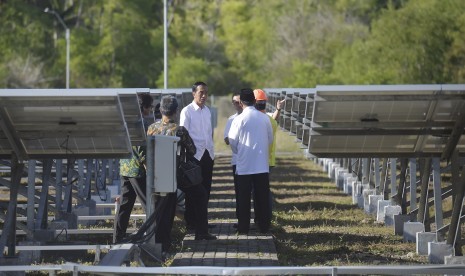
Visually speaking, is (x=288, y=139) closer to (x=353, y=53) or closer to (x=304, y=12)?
(x=353, y=53)

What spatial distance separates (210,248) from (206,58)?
95.3 metres

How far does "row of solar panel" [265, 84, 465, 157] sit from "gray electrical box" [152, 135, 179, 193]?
153 cm

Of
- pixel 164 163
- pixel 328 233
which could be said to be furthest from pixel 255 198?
pixel 164 163

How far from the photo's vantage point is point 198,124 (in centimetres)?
1869

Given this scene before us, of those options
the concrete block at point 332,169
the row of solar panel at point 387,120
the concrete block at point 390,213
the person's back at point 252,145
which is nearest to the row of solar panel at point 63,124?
the row of solar panel at point 387,120

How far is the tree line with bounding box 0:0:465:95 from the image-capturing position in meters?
85.6

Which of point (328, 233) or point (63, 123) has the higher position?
point (63, 123)

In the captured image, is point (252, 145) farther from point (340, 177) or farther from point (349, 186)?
point (340, 177)

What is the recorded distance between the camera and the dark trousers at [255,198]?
18.2m

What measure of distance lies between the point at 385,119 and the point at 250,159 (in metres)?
3.46

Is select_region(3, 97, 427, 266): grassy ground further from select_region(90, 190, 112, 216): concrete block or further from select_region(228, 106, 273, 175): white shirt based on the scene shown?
select_region(90, 190, 112, 216): concrete block

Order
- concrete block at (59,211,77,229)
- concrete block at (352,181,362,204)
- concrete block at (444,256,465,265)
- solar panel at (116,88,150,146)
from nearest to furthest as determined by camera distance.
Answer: concrete block at (444,256,465,265), solar panel at (116,88,150,146), concrete block at (59,211,77,229), concrete block at (352,181,362,204)

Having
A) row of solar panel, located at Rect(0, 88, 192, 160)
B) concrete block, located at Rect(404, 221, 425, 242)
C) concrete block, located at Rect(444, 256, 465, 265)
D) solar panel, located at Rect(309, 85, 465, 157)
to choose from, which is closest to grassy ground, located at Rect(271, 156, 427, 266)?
concrete block, located at Rect(404, 221, 425, 242)

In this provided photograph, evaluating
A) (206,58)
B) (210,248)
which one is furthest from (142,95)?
(206,58)
